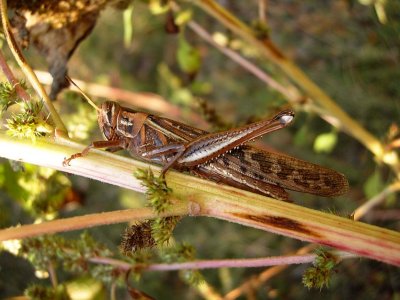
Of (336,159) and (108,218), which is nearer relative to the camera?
(108,218)

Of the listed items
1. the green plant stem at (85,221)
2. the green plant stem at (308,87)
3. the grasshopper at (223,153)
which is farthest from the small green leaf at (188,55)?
the green plant stem at (85,221)

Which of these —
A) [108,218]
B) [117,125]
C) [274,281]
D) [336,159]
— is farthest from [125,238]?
[336,159]

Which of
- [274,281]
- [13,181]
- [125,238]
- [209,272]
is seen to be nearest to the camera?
[125,238]

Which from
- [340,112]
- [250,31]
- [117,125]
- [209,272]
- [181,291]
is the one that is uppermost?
[250,31]

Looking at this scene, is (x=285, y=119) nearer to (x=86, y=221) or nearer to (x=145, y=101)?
(x=86, y=221)

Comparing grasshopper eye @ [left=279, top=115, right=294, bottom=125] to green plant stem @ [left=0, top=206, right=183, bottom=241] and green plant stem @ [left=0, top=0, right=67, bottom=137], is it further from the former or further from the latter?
green plant stem @ [left=0, top=0, right=67, bottom=137]

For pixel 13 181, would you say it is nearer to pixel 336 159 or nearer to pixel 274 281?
pixel 274 281

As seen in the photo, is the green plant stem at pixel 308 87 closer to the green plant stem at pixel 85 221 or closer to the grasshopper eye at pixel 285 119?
the grasshopper eye at pixel 285 119

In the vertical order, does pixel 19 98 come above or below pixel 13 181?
above

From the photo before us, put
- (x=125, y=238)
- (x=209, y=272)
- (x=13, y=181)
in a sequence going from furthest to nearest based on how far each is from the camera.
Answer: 1. (x=209, y=272)
2. (x=13, y=181)
3. (x=125, y=238)
